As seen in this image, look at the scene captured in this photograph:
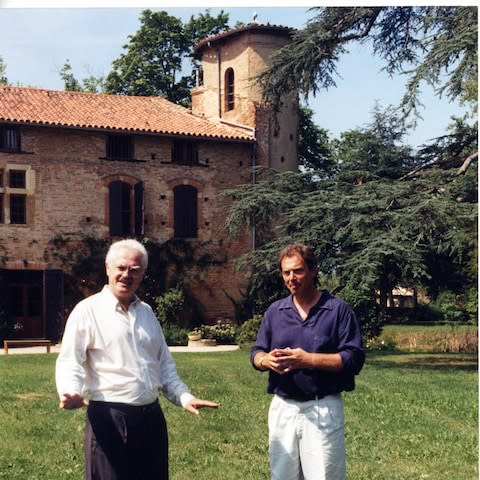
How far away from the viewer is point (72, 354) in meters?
4.02

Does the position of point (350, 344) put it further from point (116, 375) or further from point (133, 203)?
point (133, 203)

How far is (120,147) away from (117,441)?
1909cm

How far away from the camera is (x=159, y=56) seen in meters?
25.1

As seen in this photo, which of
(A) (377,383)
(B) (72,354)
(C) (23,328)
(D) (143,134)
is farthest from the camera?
(D) (143,134)

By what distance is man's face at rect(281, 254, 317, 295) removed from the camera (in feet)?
14.0

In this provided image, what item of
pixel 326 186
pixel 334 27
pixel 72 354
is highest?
pixel 334 27

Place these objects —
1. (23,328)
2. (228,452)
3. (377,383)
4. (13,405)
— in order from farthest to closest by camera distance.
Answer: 1. (23,328)
2. (377,383)
3. (13,405)
4. (228,452)

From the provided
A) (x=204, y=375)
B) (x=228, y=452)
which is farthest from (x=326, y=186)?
(x=228, y=452)

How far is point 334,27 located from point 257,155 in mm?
7303

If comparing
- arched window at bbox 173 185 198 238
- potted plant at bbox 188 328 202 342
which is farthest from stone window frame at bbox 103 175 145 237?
potted plant at bbox 188 328 202 342

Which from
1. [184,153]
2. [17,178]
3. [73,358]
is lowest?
[73,358]

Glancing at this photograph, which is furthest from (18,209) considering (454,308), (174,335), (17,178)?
(454,308)

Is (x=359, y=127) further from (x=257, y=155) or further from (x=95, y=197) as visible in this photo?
(x=95, y=197)

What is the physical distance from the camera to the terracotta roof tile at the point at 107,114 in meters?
21.8
